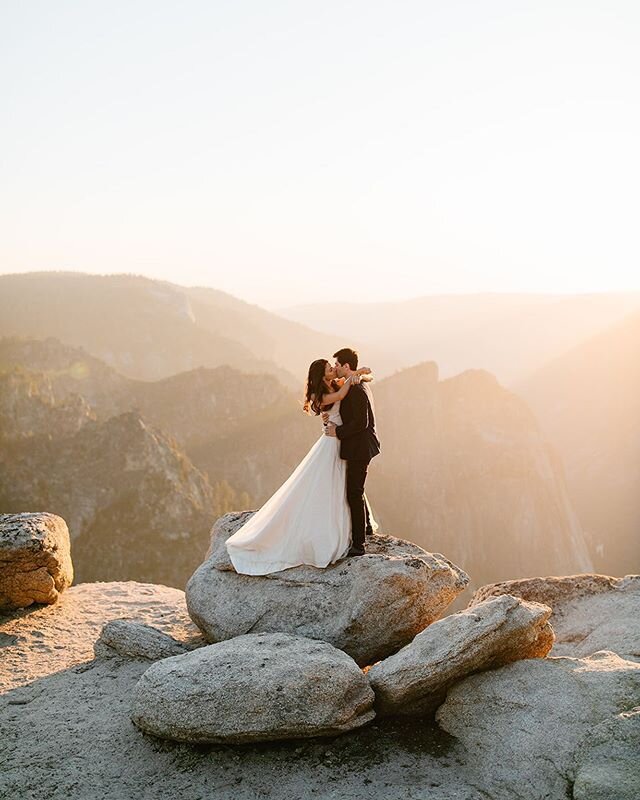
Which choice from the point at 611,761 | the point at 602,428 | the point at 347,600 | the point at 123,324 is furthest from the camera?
the point at 123,324

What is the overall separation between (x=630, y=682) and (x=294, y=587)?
4.84 meters

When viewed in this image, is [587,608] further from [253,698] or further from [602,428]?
[602,428]

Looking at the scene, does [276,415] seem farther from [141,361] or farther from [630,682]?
Answer: [630,682]

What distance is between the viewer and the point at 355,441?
10578mm

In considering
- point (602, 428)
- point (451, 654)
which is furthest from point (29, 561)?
point (602, 428)

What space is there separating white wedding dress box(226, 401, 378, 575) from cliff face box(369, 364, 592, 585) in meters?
81.2

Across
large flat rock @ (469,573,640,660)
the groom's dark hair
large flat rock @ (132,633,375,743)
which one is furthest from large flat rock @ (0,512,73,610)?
large flat rock @ (469,573,640,660)

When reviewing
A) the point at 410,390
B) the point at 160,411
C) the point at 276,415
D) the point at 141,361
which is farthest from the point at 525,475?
the point at 141,361

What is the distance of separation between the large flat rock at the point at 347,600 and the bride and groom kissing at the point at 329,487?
0.25m

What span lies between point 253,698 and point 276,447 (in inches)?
3281

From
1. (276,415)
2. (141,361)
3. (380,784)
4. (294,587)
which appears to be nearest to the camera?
(380,784)

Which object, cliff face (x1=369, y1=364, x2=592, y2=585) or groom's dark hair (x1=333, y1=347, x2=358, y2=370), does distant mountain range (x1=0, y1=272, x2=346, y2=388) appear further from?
groom's dark hair (x1=333, y1=347, x2=358, y2=370)

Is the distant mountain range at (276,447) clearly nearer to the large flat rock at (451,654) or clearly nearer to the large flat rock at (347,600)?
the large flat rock at (347,600)

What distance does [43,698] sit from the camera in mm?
9211
